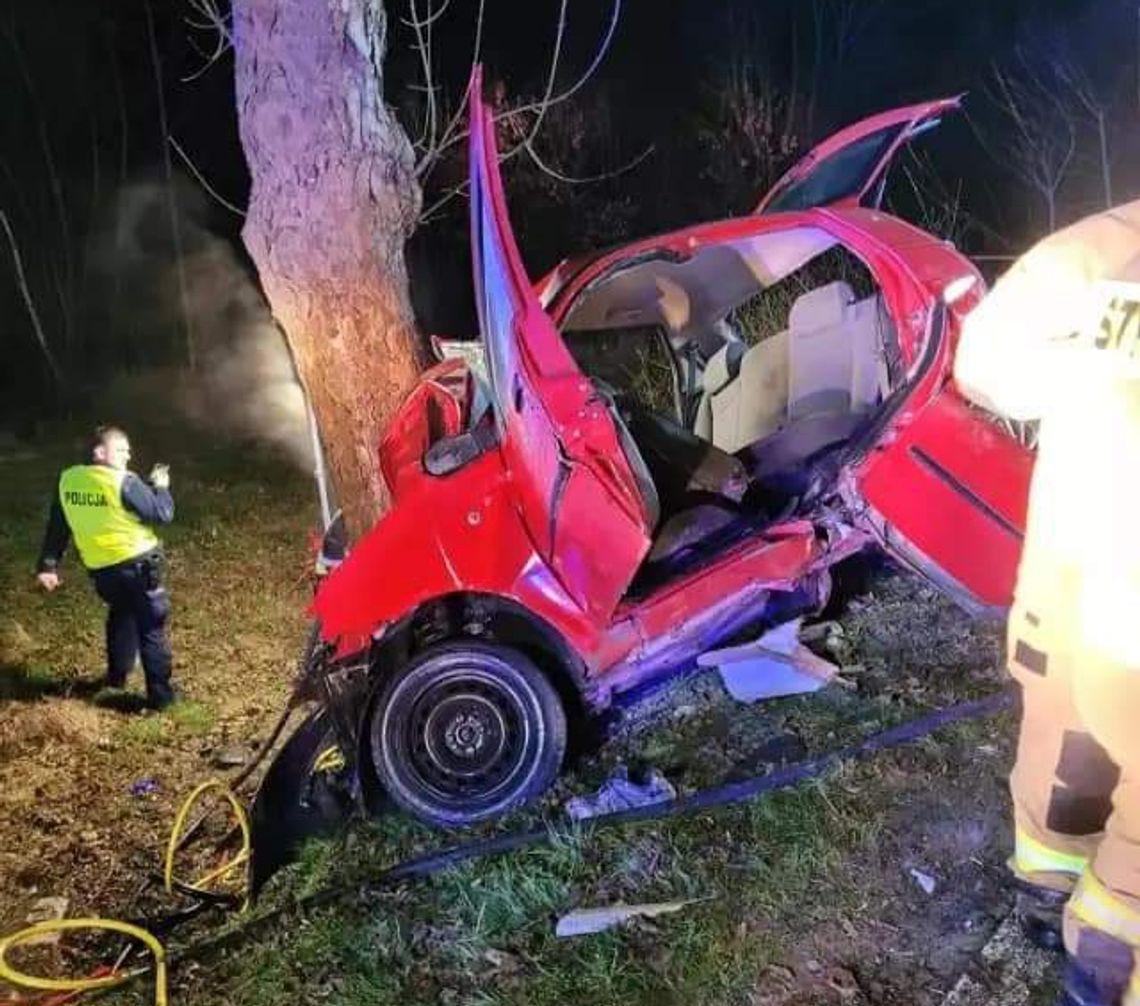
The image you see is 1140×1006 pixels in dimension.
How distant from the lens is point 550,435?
3.49 m

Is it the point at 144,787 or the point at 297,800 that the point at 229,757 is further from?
the point at 297,800

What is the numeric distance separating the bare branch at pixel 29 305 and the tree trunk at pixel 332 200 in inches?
501

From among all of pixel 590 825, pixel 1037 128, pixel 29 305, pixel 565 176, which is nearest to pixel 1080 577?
pixel 590 825

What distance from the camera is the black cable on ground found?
345 centimetres

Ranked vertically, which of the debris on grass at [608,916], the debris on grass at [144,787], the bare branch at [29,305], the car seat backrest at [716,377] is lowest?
the bare branch at [29,305]

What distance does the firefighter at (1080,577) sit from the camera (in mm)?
2297

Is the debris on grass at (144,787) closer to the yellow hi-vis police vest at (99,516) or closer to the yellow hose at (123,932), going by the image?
the yellow hose at (123,932)

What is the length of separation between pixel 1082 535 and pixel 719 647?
2121mm

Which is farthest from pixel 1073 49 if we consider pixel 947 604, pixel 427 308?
pixel 947 604

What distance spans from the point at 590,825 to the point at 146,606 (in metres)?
2.54

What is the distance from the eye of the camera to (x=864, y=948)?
9.80 feet

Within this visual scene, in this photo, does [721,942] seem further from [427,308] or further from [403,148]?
[427,308]

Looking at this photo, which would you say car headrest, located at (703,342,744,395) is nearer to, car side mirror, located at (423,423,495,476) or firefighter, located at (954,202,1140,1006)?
car side mirror, located at (423,423,495,476)

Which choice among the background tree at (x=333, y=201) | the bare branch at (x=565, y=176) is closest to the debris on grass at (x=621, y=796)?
the background tree at (x=333, y=201)
